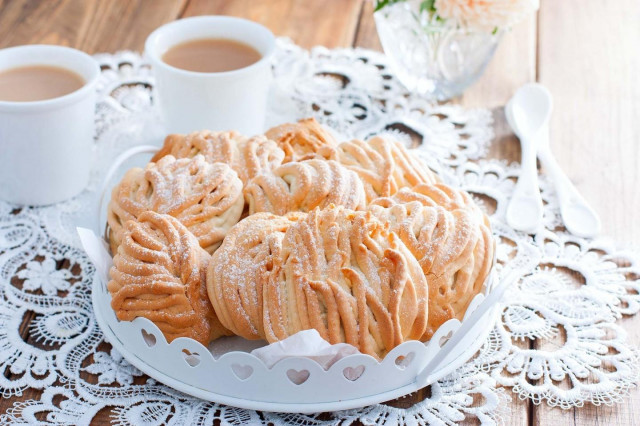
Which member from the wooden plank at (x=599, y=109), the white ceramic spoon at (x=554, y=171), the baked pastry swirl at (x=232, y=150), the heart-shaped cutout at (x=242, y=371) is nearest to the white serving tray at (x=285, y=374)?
the heart-shaped cutout at (x=242, y=371)

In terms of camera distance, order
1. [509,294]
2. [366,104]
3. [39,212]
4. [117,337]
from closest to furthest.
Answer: [117,337], [509,294], [39,212], [366,104]

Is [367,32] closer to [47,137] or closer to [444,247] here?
[47,137]

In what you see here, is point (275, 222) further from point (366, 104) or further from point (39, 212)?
point (366, 104)

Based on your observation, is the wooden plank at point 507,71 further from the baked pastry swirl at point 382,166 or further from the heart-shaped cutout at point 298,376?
the heart-shaped cutout at point 298,376

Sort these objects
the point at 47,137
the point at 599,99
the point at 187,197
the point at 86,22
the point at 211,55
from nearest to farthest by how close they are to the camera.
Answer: the point at 187,197
the point at 47,137
the point at 211,55
the point at 599,99
the point at 86,22

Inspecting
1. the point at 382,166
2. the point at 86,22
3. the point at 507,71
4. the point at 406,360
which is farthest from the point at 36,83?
the point at 507,71

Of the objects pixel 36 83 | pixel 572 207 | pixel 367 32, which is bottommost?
pixel 572 207

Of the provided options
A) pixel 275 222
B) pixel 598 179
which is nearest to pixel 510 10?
pixel 598 179

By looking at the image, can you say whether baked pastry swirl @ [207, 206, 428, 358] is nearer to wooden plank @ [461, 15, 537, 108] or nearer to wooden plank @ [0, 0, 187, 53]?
wooden plank @ [461, 15, 537, 108]
